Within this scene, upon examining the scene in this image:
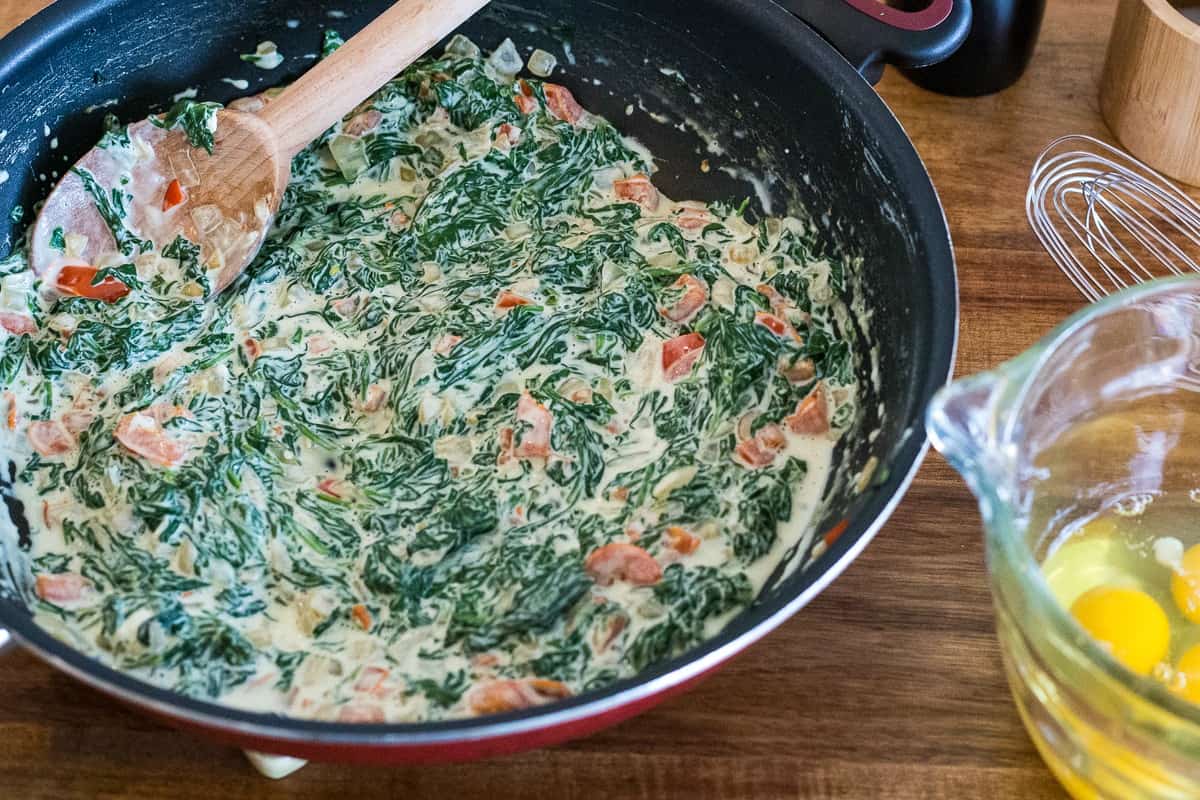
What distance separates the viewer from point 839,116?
2814mm

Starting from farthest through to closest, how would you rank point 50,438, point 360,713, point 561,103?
point 561,103 → point 50,438 → point 360,713

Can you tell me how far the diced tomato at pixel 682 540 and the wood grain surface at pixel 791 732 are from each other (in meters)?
0.25

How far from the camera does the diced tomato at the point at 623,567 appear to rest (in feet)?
7.99

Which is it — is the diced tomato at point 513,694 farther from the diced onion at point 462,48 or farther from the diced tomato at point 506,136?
the diced onion at point 462,48

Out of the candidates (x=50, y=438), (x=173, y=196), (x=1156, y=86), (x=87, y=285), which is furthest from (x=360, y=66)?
(x=1156, y=86)

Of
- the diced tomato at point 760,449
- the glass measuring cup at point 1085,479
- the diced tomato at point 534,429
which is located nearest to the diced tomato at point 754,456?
the diced tomato at point 760,449

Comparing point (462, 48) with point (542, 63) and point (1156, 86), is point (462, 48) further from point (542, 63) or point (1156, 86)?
point (1156, 86)

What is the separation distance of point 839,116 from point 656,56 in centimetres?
68

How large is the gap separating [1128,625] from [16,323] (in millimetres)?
2506

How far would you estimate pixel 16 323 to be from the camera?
9.73 ft

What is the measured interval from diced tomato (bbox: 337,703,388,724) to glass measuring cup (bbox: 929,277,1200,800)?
1063mm

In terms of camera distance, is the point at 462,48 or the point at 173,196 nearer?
the point at 173,196

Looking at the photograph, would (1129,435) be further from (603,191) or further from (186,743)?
(186,743)

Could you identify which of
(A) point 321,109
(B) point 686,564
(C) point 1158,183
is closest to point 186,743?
(B) point 686,564
